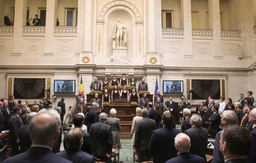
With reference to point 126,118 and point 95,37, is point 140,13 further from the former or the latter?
point 126,118

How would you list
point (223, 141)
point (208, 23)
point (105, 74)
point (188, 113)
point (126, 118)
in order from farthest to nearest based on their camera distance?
1. point (208, 23)
2. point (105, 74)
3. point (126, 118)
4. point (188, 113)
5. point (223, 141)

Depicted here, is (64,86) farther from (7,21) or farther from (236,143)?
(236,143)

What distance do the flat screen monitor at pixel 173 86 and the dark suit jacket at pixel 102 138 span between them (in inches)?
463

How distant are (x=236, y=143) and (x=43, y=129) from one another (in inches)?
61.0

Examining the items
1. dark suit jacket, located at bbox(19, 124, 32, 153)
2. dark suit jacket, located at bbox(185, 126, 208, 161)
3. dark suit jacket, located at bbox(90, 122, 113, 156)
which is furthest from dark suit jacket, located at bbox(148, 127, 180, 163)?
dark suit jacket, located at bbox(19, 124, 32, 153)

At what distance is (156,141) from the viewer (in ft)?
12.6

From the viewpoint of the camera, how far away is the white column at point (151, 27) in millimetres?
16312

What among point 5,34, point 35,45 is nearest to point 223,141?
point 35,45

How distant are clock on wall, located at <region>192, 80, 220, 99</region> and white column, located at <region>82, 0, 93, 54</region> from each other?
766cm

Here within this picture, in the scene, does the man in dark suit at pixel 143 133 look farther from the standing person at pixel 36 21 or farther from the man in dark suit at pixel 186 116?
the standing person at pixel 36 21

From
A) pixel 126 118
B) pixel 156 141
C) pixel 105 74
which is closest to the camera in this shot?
pixel 156 141

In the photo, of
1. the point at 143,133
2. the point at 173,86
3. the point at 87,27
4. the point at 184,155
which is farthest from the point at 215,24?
the point at 184,155

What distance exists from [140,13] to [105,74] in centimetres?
523

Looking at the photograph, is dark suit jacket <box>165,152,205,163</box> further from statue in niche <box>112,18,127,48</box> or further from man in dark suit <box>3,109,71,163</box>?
statue in niche <box>112,18,127,48</box>
